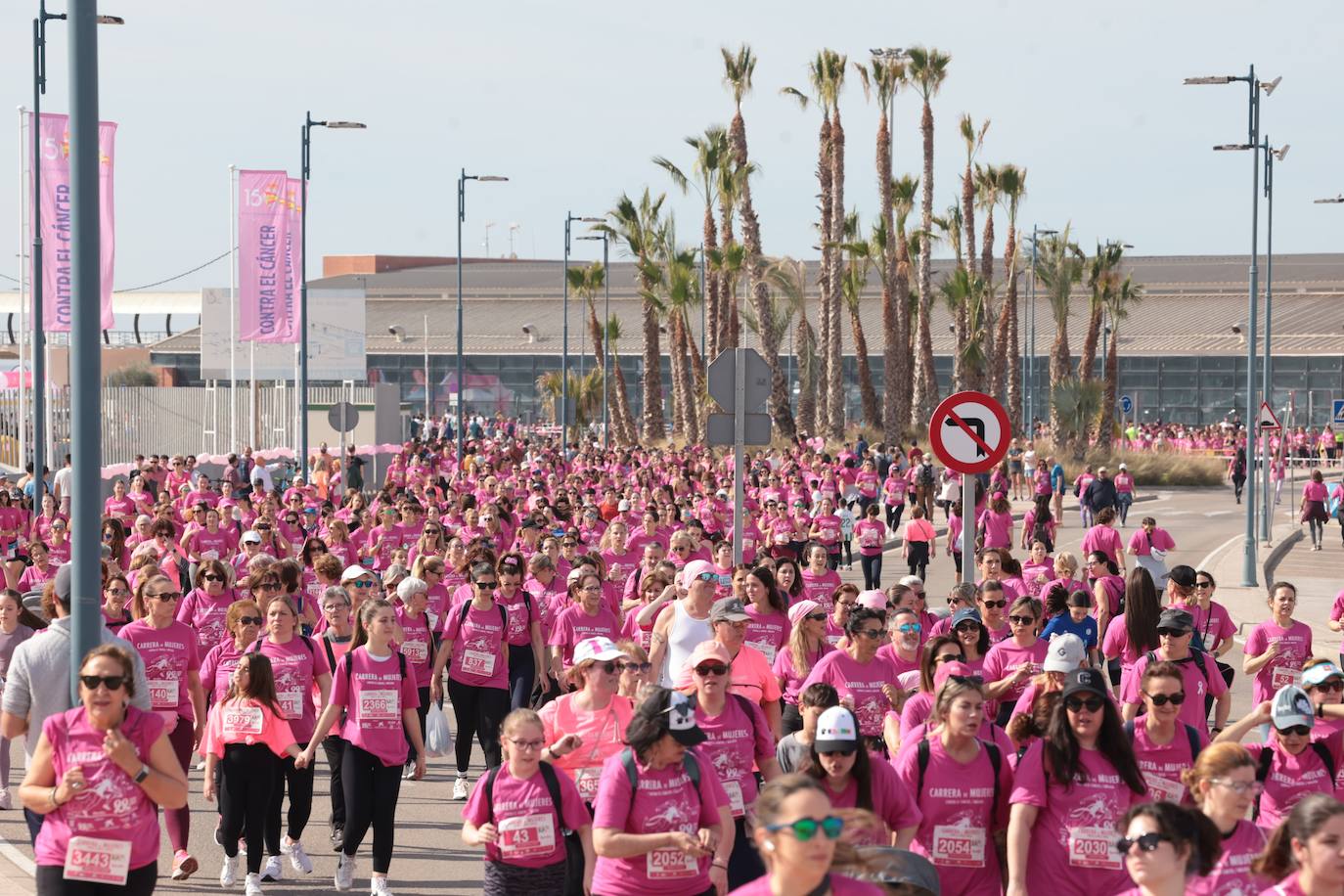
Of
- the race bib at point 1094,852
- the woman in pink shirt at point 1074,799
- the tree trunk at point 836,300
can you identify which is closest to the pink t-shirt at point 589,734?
the woman in pink shirt at point 1074,799

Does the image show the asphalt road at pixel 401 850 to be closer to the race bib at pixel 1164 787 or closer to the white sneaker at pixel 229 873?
the white sneaker at pixel 229 873

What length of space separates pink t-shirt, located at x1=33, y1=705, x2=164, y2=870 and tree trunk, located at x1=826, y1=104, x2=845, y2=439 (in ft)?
149

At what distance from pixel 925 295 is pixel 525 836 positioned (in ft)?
159

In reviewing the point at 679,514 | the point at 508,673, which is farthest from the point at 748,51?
the point at 508,673

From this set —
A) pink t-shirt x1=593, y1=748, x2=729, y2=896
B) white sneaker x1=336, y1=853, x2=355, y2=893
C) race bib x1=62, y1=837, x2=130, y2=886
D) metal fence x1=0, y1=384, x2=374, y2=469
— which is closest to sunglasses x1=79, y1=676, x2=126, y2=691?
race bib x1=62, y1=837, x2=130, y2=886

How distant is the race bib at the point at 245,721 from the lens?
8.78 m

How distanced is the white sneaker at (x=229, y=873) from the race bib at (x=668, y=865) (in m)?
3.47

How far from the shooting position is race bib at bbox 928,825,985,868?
655 centimetres

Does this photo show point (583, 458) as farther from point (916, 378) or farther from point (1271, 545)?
point (916, 378)

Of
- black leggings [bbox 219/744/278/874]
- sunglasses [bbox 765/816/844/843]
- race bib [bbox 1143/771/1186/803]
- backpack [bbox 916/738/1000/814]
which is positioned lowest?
black leggings [bbox 219/744/278/874]

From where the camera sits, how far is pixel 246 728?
28.8 ft

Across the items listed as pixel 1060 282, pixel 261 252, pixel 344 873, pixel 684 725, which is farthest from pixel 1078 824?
pixel 1060 282

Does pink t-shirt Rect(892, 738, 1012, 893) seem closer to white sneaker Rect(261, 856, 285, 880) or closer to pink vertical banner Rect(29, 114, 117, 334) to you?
white sneaker Rect(261, 856, 285, 880)

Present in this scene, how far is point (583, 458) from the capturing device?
127 ft
